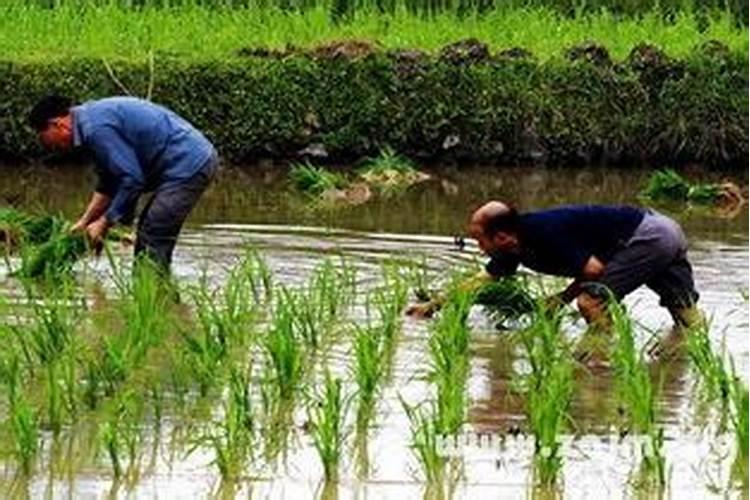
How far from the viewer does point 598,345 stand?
9625 mm

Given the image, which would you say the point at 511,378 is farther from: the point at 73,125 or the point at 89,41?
the point at 89,41

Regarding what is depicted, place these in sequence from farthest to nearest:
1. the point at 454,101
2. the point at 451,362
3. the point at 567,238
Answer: the point at 454,101
the point at 567,238
the point at 451,362

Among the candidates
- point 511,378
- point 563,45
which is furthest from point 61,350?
point 563,45

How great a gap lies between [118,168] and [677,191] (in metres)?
5.65

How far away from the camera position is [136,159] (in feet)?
34.3

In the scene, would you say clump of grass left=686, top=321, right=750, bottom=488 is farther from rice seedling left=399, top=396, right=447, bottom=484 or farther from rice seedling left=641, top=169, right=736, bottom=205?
rice seedling left=641, top=169, right=736, bottom=205

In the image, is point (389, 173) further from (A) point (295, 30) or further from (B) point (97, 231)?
(B) point (97, 231)

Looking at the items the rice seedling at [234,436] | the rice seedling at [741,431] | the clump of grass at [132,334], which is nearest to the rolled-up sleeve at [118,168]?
the clump of grass at [132,334]

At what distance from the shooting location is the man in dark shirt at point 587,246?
9.40 metres

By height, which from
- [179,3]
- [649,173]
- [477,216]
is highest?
[179,3]

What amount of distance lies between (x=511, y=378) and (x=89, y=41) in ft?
29.3

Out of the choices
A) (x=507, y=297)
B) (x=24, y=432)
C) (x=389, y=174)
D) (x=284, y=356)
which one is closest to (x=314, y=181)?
(x=389, y=174)

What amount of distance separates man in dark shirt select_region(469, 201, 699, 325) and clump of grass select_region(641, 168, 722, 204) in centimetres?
516

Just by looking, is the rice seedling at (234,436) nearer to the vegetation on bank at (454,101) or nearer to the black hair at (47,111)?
the black hair at (47,111)
